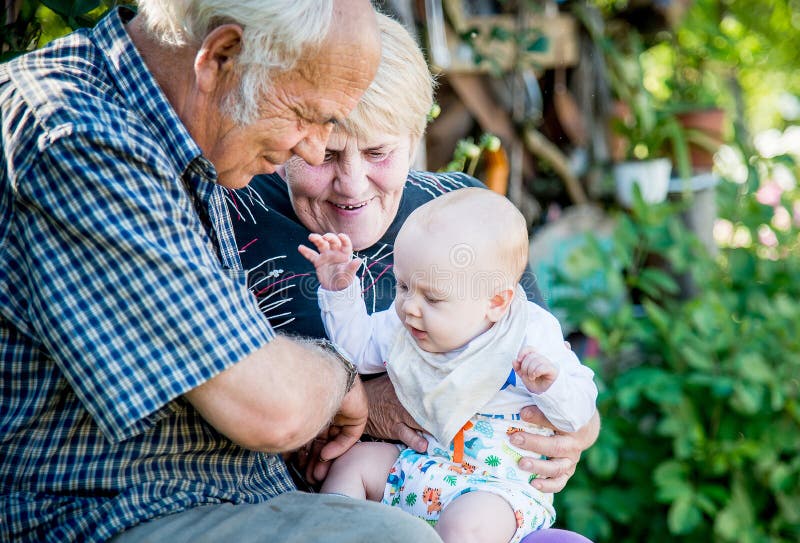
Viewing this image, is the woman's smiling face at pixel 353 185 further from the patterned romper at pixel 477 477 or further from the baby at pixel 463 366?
the patterned romper at pixel 477 477

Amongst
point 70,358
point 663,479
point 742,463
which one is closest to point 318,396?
point 70,358

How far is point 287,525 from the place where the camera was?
1491 mm

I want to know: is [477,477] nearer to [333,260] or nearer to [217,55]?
[333,260]

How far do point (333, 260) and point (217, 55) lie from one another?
511mm

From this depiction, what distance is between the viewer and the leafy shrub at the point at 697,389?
332 centimetres

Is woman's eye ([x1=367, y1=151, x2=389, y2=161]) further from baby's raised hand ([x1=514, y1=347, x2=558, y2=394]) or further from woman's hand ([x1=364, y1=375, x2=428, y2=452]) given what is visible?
baby's raised hand ([x1=514, y1=347, x2=558, y2=394])

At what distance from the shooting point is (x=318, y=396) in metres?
1.48

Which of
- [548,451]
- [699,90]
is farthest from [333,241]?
[699,90]

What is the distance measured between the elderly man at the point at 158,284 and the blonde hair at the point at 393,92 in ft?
1.13

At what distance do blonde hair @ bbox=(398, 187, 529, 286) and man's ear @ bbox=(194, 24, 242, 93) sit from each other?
524mm

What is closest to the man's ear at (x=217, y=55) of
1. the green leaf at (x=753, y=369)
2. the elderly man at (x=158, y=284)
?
the elderly man at (x=158, y=284)

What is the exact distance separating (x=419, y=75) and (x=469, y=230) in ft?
1.73

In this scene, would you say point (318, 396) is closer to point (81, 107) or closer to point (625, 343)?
point (81, 107)

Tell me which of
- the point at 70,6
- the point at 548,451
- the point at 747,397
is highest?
the point at 70,6
